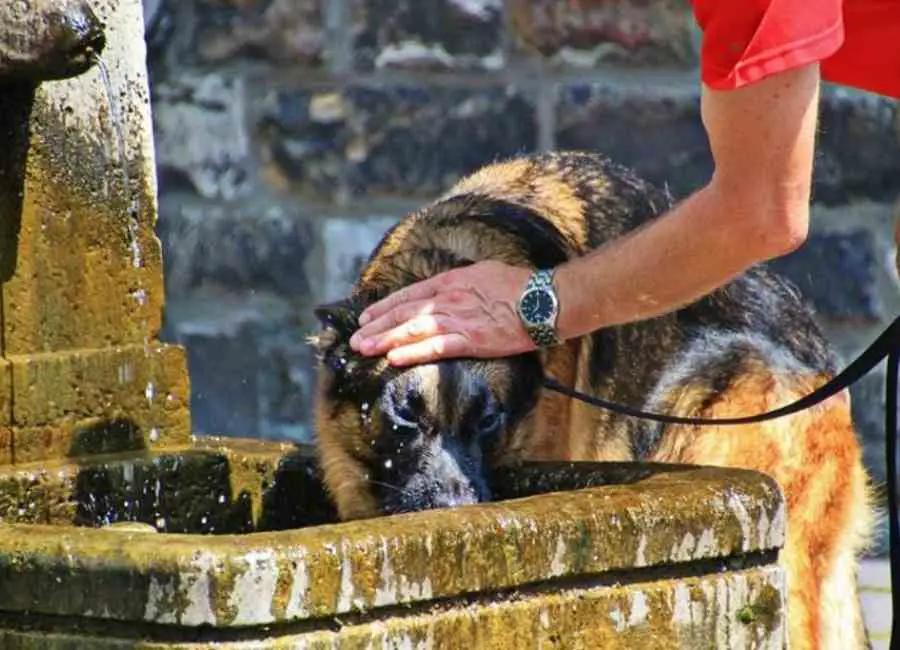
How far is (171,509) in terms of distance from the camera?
4559mm

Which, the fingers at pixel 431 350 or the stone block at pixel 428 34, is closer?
the fingers at pixel 431 350

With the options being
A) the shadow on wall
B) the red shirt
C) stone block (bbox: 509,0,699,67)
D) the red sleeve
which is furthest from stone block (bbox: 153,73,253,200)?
the red sleeve

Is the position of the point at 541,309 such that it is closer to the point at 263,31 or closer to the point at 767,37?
the point at 767,37

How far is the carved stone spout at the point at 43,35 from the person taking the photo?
393 cm

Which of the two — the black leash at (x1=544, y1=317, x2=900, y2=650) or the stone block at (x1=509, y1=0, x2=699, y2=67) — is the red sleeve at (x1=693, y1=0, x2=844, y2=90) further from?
the stone block at (x1=509, y1=0, x2=699, y2=67)

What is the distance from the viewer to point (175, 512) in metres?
4.56

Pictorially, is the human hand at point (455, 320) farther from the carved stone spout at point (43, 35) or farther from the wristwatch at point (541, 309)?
the carved stone spout at point (43, 35)

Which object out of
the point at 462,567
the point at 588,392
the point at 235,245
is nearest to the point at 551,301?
the point at 588,392

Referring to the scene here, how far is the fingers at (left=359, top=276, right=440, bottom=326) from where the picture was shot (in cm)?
440

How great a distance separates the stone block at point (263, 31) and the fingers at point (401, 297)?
3000 millimetres

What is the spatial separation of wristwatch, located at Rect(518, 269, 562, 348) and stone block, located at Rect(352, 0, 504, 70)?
348 centimetres

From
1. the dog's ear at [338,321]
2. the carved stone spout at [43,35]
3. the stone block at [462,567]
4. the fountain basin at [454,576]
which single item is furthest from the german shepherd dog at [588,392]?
the carved stone spout at [43,35]

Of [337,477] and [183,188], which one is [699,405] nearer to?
[337,477]

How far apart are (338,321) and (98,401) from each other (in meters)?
0.66
